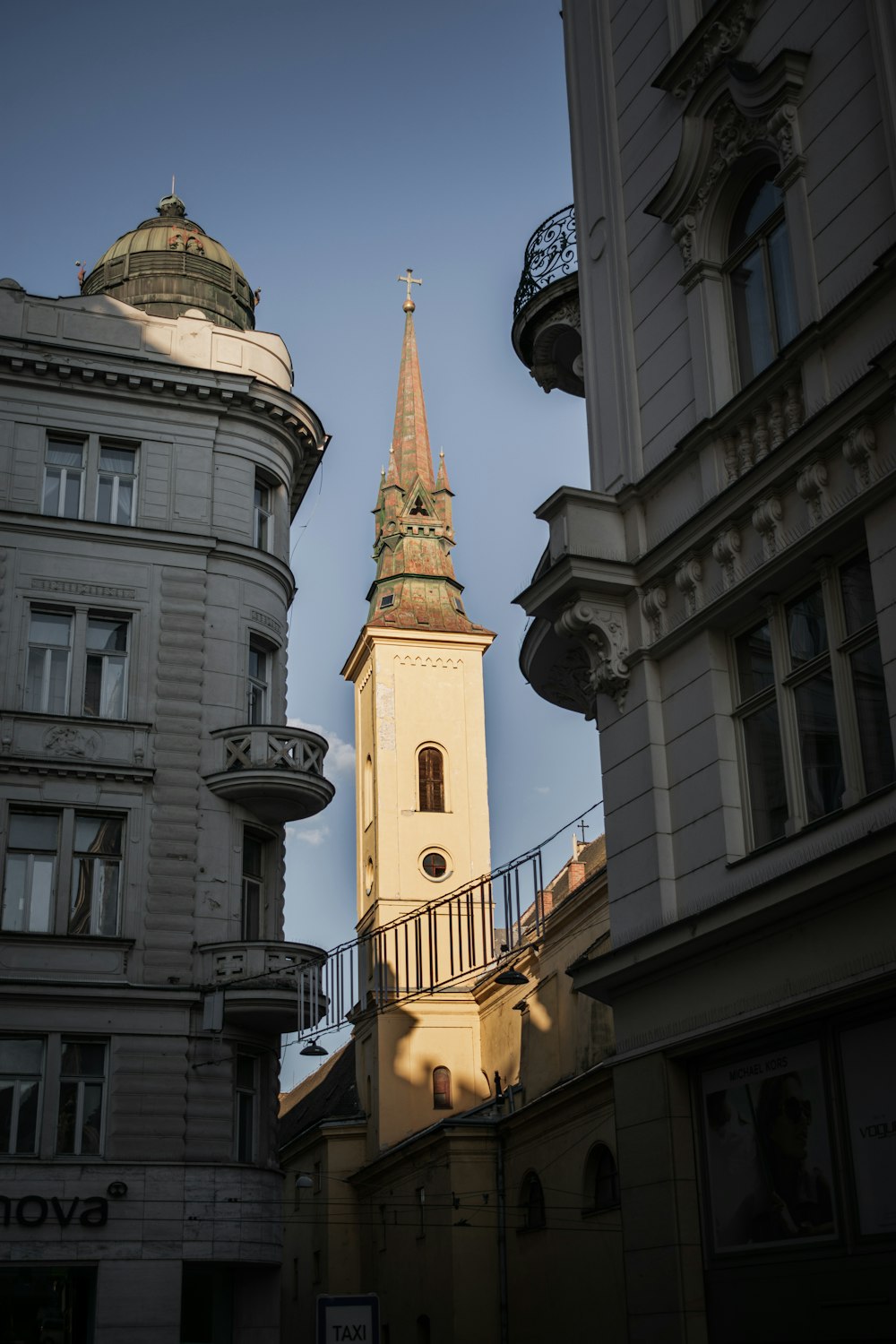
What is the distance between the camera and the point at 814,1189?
12.7 meters

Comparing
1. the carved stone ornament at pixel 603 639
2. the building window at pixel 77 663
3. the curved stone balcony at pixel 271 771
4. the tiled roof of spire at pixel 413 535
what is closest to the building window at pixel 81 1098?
the curved stone balcony at pixel 271 771

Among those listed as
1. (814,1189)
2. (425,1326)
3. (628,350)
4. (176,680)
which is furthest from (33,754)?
(425,1326)

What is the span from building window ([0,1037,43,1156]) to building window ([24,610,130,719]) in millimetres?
5809

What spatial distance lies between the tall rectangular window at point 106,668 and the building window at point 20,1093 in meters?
5.94

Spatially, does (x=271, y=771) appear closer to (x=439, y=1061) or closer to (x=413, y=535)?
(x=439, y=1061)

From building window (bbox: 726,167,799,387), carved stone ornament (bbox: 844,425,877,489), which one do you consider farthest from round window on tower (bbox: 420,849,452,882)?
carved stone ornament (bbox: 844,425,877,489)

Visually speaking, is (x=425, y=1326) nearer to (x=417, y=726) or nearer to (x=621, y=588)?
(x=417, y=726)

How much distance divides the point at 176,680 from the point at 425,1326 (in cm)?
2794

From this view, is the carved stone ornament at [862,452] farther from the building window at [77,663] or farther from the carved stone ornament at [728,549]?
the building window at [77,663]

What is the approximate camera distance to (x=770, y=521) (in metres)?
14.1

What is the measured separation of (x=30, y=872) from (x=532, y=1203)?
22.5m

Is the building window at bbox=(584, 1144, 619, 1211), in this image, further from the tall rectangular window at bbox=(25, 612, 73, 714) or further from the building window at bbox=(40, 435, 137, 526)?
the building window at bbox=(40, 435, 137, 526)

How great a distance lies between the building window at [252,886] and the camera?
95.3 feet

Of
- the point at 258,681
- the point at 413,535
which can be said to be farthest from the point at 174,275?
the point at 413,535
